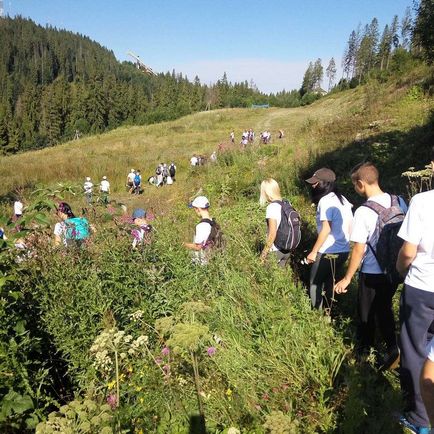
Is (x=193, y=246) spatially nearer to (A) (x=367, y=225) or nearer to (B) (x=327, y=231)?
(B) (x=327, y=231)

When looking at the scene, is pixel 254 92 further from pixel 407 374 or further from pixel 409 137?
pixel 407 374

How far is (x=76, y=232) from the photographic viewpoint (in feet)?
11.3

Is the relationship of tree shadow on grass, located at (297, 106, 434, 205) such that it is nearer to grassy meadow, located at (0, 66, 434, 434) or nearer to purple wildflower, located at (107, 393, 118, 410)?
grassy meadow, located at (0, 66, 434, 434)

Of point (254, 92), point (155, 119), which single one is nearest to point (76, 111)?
point (155, 119)

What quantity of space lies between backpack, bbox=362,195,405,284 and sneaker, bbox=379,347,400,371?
0.60 meters

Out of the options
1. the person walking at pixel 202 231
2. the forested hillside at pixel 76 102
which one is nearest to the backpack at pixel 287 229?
the person walking at pixel 202 231

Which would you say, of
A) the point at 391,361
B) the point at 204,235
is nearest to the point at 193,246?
the point at 204,235

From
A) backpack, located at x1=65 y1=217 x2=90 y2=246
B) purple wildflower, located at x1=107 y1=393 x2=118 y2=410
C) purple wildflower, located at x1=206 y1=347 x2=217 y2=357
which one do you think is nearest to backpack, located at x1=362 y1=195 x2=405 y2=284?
purple wildflower, located at x1=206 y1=347 x2=217 y2=357

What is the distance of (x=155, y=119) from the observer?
3098 inches

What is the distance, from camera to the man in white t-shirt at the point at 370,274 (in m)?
2.86

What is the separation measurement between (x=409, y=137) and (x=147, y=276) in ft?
28.7

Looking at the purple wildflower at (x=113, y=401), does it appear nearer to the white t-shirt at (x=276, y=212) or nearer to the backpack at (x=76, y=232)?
the backpack at (x=76, y=232)

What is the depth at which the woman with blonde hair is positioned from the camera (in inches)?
152

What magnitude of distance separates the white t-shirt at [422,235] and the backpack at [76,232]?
2.68 metres
